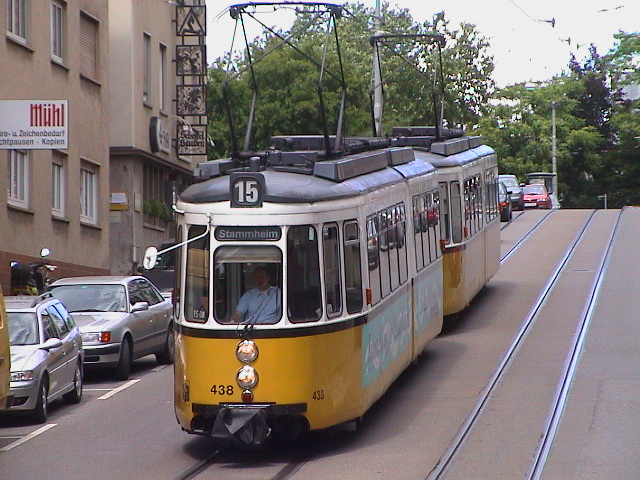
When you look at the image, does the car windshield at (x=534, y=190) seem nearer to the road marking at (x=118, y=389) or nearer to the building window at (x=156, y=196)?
the building window at (x=156, y=196)

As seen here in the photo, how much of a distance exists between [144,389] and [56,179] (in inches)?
499

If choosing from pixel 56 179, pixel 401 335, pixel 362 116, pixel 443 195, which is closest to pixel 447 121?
pixel 362 116

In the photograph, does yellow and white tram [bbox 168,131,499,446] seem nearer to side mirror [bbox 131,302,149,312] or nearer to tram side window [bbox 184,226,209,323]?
tram side window [bbox 184,226,209,323]

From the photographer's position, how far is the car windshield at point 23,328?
15637 millimetres

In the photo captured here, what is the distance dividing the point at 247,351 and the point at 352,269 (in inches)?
59.4

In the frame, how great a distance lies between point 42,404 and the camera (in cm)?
1502

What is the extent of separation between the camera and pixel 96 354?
1838 centimetres

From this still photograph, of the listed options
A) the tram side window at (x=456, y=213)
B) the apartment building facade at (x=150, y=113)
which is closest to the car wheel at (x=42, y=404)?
the tram side window at (x=456, y=213)

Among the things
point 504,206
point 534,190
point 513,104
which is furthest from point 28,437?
point 513,104

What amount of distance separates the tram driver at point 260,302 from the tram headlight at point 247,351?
231 millimetres

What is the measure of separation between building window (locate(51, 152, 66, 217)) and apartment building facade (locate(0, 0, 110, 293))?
2 centimetres

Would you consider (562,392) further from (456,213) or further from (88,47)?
(88,47)

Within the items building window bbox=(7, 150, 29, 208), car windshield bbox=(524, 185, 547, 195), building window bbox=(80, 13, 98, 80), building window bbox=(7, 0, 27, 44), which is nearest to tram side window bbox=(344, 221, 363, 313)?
building window bbox=(7, 150, 29, 208)

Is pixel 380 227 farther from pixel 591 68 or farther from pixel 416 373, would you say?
pixel 591 68
